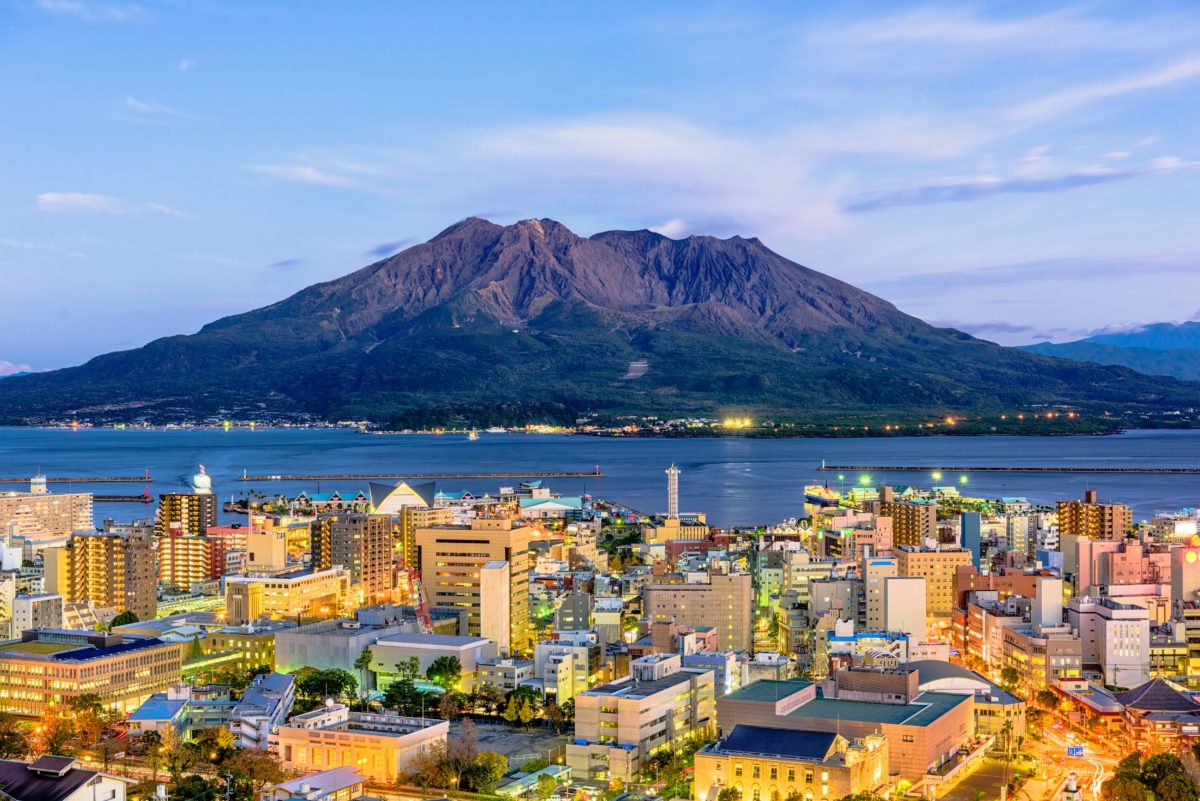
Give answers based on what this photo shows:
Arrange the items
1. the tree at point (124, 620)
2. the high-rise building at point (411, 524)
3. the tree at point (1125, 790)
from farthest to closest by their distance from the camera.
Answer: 1. the high-rise building at point (411, 524)
2. the tree at point (124, 620)
3. the tree at point (1125, 790)

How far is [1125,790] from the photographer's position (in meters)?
11.3

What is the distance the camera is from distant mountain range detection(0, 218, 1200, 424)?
94188 millimetres

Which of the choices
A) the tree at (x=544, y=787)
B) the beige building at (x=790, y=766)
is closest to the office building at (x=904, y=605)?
the beige building at (x=790, y=766)

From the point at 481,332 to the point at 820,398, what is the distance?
28.0m

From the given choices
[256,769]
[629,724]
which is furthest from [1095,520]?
[256,769]

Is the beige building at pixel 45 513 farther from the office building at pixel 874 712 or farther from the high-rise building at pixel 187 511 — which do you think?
the office building at pixel 874 712

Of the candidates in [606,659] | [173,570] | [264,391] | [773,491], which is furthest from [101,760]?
[264,391]

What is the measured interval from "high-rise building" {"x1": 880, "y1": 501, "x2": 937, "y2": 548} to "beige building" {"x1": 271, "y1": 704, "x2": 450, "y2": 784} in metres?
16.8

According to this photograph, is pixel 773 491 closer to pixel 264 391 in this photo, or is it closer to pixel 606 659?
pixel 606 659

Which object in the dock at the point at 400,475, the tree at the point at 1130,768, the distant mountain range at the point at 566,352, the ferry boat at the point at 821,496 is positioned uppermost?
the distant mountain range at the point at 566,352

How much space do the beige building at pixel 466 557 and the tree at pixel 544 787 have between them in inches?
302

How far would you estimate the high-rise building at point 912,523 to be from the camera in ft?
92.9

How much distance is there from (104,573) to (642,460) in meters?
41.7

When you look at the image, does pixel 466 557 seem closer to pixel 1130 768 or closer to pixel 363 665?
pixel 363 665
